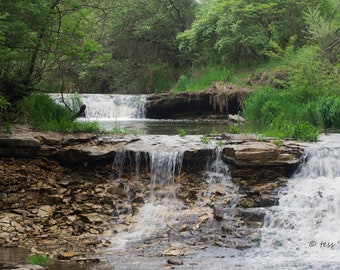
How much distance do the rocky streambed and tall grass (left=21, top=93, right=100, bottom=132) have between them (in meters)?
0.48

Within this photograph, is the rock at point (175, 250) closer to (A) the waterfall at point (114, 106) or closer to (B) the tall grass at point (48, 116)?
(B) the tall grass at point (48, 116)

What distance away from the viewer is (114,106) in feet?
67.2

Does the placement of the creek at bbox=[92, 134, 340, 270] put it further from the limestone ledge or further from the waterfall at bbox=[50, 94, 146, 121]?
the waterfall at bbox=[50, 94, 146, 121]

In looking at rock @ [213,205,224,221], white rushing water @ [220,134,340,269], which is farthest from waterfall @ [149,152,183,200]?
white rushing water @ [220,134,340,269]

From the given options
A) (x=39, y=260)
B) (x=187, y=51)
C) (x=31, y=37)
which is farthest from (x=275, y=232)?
(x=187, y=51)

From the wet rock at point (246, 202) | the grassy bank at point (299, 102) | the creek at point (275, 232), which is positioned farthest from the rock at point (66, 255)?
the grassy bank at point (299, 102)

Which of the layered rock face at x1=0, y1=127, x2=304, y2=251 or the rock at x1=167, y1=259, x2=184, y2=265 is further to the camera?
the layered rock face at x1=0, y1=127, x2=304, y2=251

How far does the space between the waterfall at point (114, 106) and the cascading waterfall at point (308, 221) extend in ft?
36.3

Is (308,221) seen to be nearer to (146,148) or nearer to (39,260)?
(146,148)

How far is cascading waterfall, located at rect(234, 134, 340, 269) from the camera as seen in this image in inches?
266

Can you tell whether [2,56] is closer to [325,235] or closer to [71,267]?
[71,267]

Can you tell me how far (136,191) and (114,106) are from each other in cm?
1114

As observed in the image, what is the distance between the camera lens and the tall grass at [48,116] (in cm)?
1138

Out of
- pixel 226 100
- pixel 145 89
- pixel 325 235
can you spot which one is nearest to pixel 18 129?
pixel 325 235
